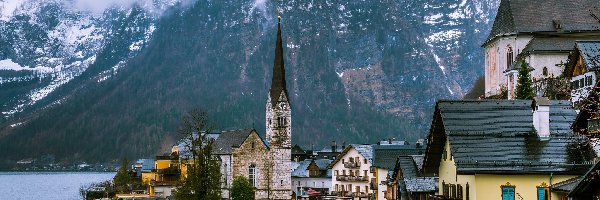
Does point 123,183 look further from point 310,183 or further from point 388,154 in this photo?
point 388,154

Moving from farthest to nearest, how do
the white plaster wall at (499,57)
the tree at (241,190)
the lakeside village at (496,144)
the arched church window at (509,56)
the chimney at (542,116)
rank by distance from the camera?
the tree at (241,190), the arched church window at (509,56), the white plaster wall at (499,57), the chimney at (542,116), the lakeside village at (496,144)

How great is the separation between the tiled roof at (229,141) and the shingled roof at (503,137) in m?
75.5

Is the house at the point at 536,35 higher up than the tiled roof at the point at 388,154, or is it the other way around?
the house at the point at 536,35

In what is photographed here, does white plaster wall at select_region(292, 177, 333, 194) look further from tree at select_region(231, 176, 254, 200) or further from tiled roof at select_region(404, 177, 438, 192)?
tiled roof at select_region(404, 177, 438, 192)

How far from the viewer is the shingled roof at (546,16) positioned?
77.9 meters

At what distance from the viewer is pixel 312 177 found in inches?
4788

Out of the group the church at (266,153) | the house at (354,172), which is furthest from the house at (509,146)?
the church at (266,153)

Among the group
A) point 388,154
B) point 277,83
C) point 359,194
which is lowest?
point 359,194

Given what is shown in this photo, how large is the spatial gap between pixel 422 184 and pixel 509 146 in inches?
384

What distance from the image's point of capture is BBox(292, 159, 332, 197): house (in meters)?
119

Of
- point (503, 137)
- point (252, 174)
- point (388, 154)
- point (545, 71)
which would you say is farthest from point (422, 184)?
point (252, 174)

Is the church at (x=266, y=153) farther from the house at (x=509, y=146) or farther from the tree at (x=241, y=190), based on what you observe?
the house at (x=509, y=146)

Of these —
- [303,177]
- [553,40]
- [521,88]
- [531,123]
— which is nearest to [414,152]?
[553,40]

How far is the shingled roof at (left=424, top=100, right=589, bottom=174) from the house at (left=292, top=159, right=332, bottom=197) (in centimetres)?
8419
